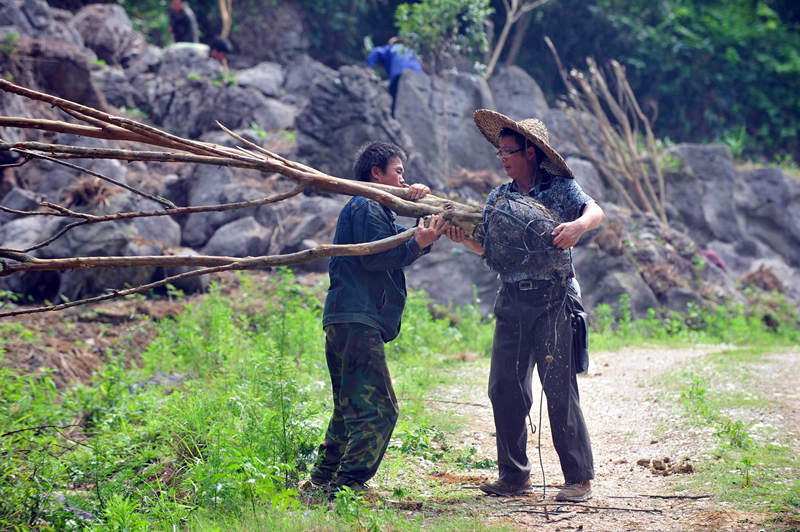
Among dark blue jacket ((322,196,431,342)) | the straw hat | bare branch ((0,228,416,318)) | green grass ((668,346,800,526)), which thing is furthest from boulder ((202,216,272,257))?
bare branch ((0,228,416,318))

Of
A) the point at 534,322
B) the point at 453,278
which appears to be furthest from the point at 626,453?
the point at 453,278

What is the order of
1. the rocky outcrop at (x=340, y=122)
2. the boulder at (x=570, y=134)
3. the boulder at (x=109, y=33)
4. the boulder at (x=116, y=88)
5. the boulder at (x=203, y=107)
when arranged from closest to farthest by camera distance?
the rocky outcrop at (x=340, y=122)
the boulder at (x=203, y=107)
the boulder at (x=116, y=88)
the boulder at (x=109, y=33)
the boulder at (x=570, y=134)

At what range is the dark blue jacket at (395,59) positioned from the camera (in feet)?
48.8

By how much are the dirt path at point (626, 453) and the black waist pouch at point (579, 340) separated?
796 millimetres

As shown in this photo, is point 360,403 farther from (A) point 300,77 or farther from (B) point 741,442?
(A) point 300,77

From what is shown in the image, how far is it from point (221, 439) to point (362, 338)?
1.13 m

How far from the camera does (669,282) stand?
1242cm

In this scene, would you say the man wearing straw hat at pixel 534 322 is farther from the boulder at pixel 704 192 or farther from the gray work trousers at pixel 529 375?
the boulder at pixel 704 192

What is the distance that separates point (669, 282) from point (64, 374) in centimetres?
979

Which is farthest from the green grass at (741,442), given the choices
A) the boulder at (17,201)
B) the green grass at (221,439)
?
the boulder at (17,201)

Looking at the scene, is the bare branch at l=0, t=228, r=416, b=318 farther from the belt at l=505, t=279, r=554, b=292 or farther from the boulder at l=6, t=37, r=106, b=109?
the boulder at l=6, t=37, r=106, b=109

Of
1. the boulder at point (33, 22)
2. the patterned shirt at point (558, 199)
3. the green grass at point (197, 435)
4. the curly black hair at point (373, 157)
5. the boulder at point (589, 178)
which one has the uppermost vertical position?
the boulder at point (33, 22)

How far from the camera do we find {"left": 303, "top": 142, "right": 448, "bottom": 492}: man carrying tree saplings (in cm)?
397

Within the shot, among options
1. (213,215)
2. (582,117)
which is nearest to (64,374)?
(213,215)
